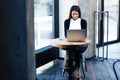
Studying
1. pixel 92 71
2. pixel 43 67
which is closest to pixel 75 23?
pixel 92 71

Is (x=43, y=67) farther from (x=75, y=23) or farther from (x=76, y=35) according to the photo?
(x=76, y=35)

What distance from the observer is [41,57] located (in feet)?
18.8

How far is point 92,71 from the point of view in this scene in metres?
5.69

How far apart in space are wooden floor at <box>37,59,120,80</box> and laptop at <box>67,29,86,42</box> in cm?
98

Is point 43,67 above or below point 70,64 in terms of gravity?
below

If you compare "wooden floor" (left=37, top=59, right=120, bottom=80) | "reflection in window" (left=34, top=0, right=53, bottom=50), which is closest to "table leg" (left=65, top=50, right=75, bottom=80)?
"wooden floor" (left=37, top=59, right=120, bottom=80)

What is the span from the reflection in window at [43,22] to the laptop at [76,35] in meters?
1.47

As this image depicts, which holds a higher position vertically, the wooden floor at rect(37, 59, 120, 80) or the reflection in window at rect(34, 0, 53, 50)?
the reflection in window at rect(34, 0, 53, 50)

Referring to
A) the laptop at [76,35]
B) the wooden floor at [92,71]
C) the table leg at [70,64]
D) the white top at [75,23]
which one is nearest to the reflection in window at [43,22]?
the wooden floor at [92,71]

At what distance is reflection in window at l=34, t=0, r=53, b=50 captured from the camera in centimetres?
596

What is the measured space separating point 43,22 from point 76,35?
1798mm

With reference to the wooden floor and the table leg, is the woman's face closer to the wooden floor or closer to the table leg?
the table leg

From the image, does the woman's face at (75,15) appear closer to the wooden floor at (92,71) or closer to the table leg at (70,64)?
the table leg at (70,64)

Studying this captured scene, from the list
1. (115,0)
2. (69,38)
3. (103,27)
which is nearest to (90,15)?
(103,27)
